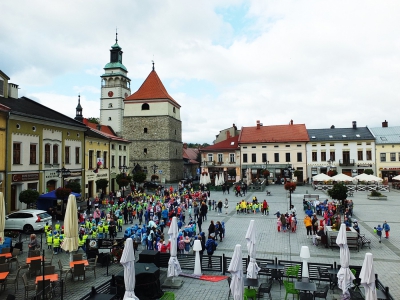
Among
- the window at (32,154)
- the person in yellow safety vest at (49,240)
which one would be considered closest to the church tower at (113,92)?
the window at (32,154)

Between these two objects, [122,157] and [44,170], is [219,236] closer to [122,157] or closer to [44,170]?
[44,170]

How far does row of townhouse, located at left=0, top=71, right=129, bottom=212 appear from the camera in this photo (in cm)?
2370

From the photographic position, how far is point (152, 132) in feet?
206

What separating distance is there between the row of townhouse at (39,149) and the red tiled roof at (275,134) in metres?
29.3

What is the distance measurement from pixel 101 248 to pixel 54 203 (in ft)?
41.2

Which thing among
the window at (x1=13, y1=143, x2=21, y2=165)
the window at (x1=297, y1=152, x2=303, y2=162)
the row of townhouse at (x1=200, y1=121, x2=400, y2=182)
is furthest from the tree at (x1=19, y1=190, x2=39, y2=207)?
the window at (x1=297, y1=152, x2=303, y2=162)

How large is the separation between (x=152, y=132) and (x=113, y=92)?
17.0 meters

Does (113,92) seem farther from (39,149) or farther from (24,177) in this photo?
(24,177)

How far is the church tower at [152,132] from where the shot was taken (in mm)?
61812

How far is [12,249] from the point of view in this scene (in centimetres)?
1447

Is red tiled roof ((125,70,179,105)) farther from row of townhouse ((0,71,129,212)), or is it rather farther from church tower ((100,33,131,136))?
row of townhouse ((0,71,129,212))

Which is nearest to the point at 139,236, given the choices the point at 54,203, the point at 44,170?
the point at 54,203

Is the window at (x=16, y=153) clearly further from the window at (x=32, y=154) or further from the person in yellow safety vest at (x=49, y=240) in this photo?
the person in yellow safety vest at (x=49, y=240)

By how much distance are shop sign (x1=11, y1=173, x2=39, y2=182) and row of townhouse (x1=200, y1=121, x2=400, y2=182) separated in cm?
2835
